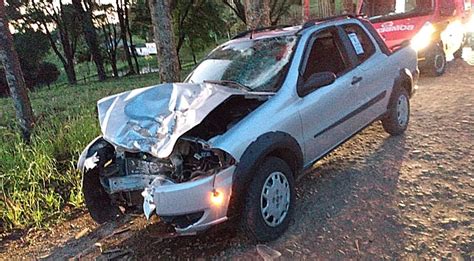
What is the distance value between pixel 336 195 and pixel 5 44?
488 cm

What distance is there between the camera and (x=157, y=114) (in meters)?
3.27

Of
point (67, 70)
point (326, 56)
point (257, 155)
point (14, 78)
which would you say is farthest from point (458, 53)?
point (67, 70)

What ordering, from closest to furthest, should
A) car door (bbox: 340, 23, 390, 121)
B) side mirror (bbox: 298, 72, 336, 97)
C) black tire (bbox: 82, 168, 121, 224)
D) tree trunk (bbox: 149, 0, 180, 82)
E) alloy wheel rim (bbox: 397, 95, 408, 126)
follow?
black tire (bbox: 82, 168, 121, 224) < side mirror (bbox: 298, 72, 336, 97) < car door (bbox: 340, 23, 390, 121) < alloy wheel rim (bbox: 397, 95, 408, 126) < tree trunk (bbox: 149, 0, 180, 82)

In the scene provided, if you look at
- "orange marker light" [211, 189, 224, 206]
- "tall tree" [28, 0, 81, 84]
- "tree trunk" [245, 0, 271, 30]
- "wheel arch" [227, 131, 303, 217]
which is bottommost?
"orange marker light" [211, 189, 224, 206]

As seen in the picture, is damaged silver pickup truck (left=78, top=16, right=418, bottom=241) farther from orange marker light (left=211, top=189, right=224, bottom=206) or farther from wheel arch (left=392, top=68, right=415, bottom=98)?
wheel arch (left=392, top=68, right=415, bottom=98)

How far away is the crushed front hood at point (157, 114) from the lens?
3.07 metres

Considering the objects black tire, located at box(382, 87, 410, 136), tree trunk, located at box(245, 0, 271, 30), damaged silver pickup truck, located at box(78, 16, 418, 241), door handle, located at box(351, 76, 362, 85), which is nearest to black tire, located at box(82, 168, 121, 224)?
damaged silver pickup truck, located at box(78, 16, 418, 241)

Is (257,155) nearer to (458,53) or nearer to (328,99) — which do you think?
(328,99)

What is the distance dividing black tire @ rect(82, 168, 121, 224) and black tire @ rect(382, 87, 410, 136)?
11.6 ft

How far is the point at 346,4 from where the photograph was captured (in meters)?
13.1

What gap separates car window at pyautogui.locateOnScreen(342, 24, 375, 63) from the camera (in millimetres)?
4664

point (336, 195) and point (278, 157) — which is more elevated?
point (278, 157)

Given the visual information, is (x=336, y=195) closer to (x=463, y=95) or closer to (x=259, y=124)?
(x=259, y=124)

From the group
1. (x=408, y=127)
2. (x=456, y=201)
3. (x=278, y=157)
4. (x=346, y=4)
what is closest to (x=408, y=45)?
(x=408, y=127)
